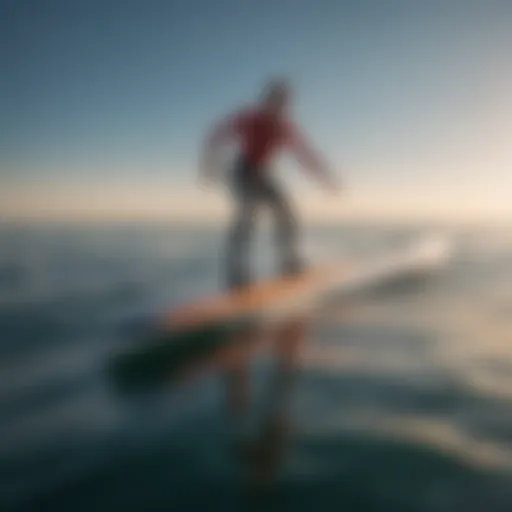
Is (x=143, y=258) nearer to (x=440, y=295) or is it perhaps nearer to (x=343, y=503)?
(x=440, y=295)

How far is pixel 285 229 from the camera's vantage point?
1867 millimetres

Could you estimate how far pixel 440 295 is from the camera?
2.06 metres

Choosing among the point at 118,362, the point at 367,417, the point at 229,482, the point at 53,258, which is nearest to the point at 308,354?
the point at 367,417

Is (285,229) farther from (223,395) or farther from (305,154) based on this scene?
(223,395)

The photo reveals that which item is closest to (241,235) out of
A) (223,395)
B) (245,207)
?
(245,207)

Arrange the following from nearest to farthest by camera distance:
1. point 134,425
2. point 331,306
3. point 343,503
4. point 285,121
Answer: point 343,503
point 134,425
point 285,121
point 331,306

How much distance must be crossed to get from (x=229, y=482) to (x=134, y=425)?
274mm

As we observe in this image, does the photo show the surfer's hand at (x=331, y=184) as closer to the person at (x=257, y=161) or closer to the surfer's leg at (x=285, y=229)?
the person at (x=257, y=161)

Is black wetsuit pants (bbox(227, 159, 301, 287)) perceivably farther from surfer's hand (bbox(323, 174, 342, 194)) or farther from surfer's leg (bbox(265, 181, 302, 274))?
surfer's hand (bbox(323, 174, 342, 194))

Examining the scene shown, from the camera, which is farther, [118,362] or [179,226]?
[179,226]

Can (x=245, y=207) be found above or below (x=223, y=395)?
above

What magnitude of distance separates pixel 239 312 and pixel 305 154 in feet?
1.67

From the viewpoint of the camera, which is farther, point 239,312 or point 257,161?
point 257,161

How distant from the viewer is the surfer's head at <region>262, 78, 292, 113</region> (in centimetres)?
171
